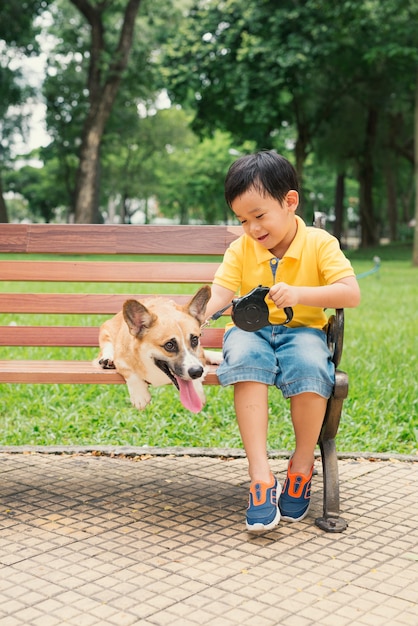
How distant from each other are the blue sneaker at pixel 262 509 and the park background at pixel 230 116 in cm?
140

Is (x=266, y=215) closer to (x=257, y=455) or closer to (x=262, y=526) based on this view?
(x=257, y=455)

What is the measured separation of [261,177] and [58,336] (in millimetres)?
1376

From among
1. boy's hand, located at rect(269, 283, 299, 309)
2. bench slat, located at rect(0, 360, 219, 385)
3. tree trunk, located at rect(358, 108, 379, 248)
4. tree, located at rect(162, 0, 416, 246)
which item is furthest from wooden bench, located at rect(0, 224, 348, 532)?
tree trunk, located at rect(358, 108, 379, 248)

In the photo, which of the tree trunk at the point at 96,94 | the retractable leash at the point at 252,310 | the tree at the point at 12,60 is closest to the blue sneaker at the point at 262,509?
the retractable leash at the point at 252,310

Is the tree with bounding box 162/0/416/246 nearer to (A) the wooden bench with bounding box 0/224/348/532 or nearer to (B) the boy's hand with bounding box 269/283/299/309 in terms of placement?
(A) the wooden bench with bounding box 0/224/348/532

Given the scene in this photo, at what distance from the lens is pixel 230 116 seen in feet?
80.7

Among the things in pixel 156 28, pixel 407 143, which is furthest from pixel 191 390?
pixel 407 143

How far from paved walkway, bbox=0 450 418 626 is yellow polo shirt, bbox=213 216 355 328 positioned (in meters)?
0.82

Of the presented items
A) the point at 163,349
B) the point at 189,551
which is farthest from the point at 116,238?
the point at 189,551

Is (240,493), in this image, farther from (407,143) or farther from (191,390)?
(407,143)

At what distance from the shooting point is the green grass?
4441 millimetres

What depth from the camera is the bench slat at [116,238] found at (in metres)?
3.84

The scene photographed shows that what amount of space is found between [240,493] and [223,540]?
0.57 m

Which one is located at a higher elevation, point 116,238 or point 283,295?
point 116,238
